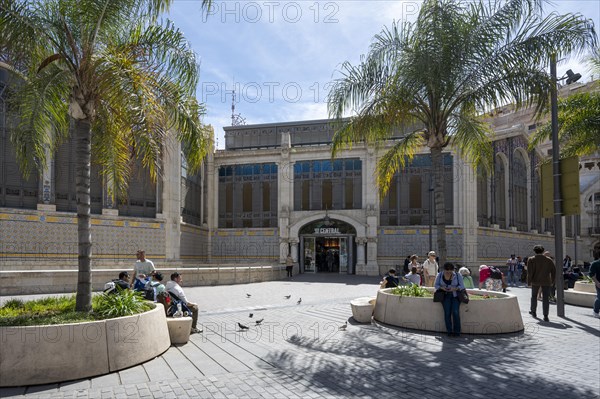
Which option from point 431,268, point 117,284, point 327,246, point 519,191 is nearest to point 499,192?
point 519,191

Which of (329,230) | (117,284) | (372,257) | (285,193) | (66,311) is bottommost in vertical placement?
(372,257)

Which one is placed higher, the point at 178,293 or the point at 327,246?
the point at 178,293

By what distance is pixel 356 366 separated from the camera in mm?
7105

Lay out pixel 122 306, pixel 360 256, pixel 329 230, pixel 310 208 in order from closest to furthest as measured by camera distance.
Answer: pixel 122 306 → pixel 360 256 → pixel 329 230 → pixel 310 208

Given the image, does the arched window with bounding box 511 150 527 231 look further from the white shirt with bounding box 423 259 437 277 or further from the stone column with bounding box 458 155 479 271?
the white shirt with bounding box 423 259 437 277

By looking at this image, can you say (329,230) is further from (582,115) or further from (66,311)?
(66,311)

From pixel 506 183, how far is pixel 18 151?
Result: 109 feet

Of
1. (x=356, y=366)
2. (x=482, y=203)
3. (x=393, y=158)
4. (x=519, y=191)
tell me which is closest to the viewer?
(x=356, y=366)

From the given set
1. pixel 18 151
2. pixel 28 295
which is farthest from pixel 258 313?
pixel 28 295

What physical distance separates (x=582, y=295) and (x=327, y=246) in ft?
67.1

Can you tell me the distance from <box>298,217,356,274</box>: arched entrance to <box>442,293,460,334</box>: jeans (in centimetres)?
2295

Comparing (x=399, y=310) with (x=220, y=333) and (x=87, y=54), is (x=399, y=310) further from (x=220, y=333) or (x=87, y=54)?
(x=87, y=54)

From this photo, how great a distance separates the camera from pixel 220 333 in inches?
378

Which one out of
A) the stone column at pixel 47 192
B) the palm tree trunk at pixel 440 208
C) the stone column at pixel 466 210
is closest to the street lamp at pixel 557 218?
the palm tree trunk at pixel 440 208
